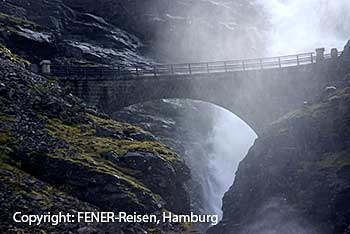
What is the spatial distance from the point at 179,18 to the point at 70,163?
2440 inches

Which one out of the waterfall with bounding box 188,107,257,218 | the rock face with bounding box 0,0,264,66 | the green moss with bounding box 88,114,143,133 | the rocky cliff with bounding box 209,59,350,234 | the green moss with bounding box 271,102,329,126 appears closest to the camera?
the rocky cliff with bounding box 209,59,350,234

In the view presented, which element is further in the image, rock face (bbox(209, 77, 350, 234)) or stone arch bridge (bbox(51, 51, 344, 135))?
stone arch bridge (bbox(51, 51, 344, 135))

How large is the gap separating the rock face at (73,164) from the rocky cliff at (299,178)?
8.52 m

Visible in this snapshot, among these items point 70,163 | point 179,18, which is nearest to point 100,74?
point 70,163

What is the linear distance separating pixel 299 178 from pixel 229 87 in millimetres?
16185

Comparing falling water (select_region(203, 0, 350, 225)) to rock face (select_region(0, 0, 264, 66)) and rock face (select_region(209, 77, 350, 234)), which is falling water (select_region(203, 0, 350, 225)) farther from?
rock face (select_region(209, 77, 350, 234))

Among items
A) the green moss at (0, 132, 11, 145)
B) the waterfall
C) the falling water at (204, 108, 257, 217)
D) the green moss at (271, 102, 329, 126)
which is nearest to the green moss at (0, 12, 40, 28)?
the waterfall

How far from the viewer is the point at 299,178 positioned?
41.6 m

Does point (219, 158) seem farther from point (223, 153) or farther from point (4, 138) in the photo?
point (4, 138)

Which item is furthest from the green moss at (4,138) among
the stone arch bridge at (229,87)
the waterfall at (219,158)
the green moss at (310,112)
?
the waterfall at (219,158)

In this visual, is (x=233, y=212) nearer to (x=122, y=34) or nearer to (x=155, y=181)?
(x=155, y=181)

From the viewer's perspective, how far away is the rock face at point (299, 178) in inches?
1515

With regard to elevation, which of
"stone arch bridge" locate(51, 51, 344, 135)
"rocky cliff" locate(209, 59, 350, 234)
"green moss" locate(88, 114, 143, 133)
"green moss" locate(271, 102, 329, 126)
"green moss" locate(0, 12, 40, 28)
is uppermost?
"green moss" locate(0, 12, 40, 28)

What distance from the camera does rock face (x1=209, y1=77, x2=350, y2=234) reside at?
126 ft
